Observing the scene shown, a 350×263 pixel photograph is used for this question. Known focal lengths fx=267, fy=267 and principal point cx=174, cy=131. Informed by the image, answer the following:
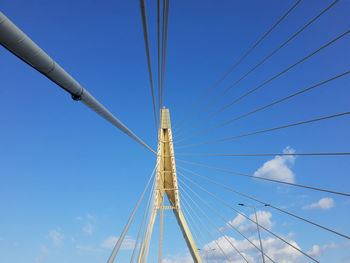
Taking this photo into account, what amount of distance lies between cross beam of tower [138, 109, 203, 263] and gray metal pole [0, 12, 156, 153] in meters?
9.79

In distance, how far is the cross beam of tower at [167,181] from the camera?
12.4 m

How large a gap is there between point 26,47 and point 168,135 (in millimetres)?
12367

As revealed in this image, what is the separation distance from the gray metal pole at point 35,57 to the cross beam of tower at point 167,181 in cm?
979

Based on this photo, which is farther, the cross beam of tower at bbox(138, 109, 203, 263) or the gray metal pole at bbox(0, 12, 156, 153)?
the cross beam of tower at bbox(138, 109, 203, 263)

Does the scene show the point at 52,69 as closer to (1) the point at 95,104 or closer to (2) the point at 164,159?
(1) the point at 95,104

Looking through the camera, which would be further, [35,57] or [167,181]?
[167,181]

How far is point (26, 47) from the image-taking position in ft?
6.82

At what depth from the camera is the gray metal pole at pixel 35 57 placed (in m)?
1.91

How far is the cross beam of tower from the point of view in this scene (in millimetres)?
12429

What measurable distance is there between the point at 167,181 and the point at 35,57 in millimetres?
12807

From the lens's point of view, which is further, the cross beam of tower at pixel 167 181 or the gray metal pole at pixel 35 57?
the cross beam of tower at pixel 167 181

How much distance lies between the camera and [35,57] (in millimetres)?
2203

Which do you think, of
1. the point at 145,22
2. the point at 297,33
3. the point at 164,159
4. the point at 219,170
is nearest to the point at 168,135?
the point at 164,159

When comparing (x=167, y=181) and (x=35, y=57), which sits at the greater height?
(x=35, y=57)
